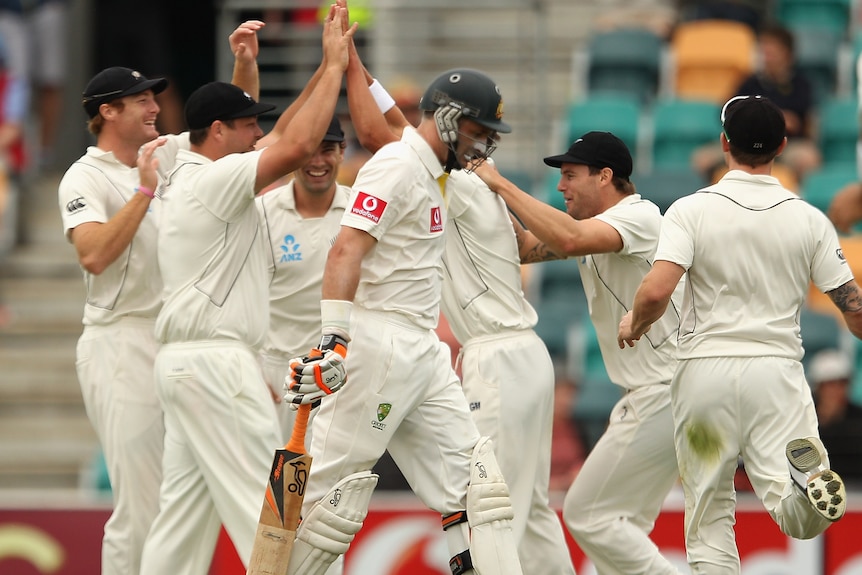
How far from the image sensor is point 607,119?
12195 millimetres

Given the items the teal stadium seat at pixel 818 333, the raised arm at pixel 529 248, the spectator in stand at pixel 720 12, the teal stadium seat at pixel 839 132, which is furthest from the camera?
the spectator in stand at pixel 720 12

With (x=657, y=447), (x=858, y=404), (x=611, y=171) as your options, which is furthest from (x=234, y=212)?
(x=858, y=404)

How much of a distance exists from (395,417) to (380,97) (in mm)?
1847

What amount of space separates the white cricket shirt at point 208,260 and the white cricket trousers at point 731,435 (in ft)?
6.34

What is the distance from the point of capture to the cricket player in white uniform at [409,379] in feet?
20.6

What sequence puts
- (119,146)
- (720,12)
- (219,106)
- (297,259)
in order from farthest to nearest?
(720,12)
(297,259)
(119,146)
(219,106)

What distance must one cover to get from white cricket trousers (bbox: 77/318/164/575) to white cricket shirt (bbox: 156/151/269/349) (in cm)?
51

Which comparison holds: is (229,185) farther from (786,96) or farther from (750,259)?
(786,96)

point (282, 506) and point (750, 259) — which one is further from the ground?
point (750, 259)

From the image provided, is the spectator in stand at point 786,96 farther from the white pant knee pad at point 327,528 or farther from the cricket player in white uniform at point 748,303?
the white pant knee pad at point 327,528

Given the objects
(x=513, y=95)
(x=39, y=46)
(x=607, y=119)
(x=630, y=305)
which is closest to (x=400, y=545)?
(x=630, y=305)

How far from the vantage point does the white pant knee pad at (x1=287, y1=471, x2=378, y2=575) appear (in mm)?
6270

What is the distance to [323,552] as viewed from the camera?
6297mm

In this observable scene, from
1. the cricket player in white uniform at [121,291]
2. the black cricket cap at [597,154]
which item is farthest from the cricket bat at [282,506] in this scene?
the black cricket cap at [597,154]
